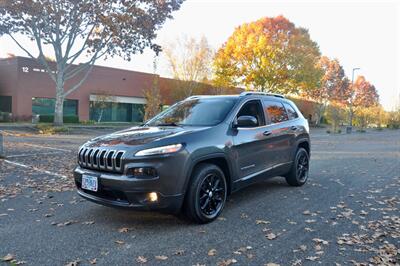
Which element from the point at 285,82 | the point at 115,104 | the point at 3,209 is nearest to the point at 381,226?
the point at 3,209

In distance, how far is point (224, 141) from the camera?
4.71 meters

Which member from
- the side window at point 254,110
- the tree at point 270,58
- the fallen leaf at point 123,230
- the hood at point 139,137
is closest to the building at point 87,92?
the tree at point 270,58

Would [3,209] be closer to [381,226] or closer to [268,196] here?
[268,196]

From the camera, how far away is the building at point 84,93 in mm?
27281

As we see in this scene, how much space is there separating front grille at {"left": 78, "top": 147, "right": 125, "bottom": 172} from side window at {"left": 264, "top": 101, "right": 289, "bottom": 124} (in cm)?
294

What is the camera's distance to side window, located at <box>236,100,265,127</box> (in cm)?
543

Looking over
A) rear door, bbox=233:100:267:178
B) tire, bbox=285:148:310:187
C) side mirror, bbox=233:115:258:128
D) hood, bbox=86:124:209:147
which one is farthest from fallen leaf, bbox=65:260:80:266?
tire, bbox=285:148:310:187

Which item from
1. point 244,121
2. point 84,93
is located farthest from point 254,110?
point 84,93

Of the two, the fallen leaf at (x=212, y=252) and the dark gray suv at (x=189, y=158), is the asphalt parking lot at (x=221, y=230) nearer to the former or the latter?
the fallen leaf at (x=212, y=252)

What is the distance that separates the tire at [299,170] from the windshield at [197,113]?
7.21ft

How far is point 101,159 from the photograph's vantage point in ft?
13.7

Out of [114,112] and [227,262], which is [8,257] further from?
[114,112]

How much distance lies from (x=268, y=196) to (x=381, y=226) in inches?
76.5

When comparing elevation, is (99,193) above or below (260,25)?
below
